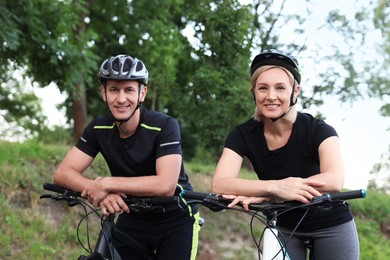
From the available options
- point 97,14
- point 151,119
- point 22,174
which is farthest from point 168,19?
point 151,119

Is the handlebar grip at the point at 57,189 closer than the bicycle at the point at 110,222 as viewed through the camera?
No

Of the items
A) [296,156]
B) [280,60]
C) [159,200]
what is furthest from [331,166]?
[159,200]

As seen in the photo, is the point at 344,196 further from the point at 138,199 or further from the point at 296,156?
the point at 138,199

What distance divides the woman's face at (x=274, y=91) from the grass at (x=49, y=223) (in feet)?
15.5

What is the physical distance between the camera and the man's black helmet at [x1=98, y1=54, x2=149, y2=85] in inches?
141

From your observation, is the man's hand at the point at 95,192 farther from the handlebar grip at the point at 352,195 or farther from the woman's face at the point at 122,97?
the handlebar grip at the point at 352,195

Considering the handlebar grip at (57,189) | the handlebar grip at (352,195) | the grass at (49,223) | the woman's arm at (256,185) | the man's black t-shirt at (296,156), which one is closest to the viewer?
the handlebar grip at (352,195)

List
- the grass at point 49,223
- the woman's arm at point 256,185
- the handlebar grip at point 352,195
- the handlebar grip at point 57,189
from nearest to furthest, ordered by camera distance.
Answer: the handlebar grip at point 352,195, the woman's arm at point 256,185, the handlebar grip at point 57,189, the grass at point 49,223

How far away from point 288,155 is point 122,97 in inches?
44.6

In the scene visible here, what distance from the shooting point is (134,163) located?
3.71 meters

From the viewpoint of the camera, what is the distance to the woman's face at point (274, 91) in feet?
10.8

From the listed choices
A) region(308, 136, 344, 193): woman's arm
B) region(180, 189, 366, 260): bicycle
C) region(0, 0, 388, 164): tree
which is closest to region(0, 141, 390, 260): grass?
region(0, 0, 388, 164): tree

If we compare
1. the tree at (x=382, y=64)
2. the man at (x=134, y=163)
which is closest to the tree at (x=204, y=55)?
the tree at (x=382, y=64)

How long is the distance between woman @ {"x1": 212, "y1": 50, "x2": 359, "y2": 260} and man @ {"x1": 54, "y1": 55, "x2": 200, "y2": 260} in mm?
406
